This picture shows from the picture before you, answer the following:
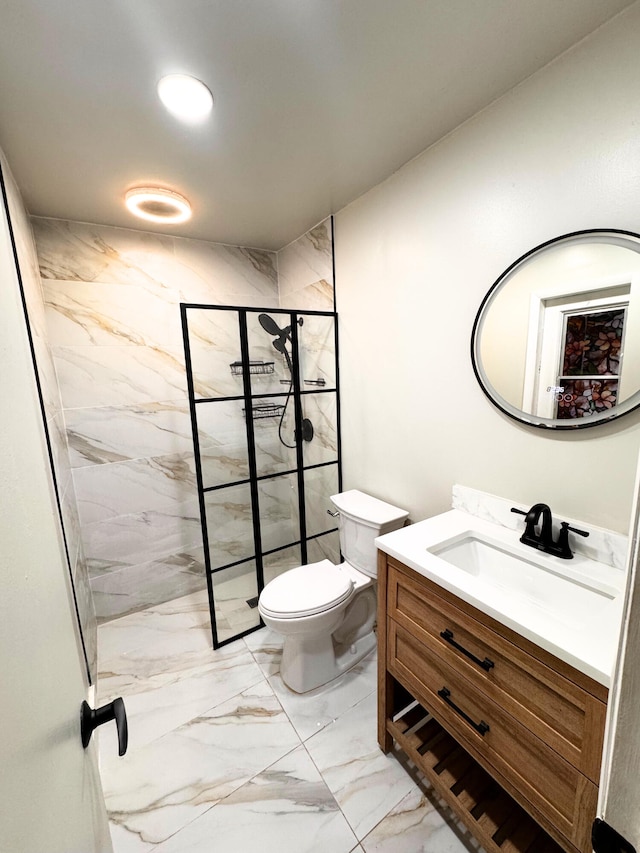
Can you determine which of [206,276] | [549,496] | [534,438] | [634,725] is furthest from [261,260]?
[634,725]

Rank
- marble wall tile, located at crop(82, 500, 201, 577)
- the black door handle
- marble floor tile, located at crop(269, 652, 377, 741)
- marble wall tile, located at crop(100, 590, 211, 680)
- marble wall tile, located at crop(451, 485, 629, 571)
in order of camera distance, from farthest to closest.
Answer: marble wall tile, located at crop(82, 500, 201, 577) → marble wall tile, located at crop(100, 590, 211, 680) → marble floor tile, located at crop(269, 652, 377, 741) → marble wall tile, located at crop(451, 485, 629, 571) → the black door handle

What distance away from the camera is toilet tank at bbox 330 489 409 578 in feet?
5.69

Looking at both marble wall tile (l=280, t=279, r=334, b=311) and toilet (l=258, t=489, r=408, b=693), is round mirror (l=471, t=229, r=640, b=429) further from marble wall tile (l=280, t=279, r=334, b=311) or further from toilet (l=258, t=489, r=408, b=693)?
marble wall tile (l=280, t=279, r=334, b=311)

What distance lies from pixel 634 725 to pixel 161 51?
1.71 m

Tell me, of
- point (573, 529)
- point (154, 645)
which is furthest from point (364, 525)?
point (154, 645)

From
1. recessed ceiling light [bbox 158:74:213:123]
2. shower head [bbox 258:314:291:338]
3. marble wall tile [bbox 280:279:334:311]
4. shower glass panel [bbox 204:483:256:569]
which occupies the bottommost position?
shower glass panel [bbox 204:483:256:569]

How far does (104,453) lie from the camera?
6.93ft

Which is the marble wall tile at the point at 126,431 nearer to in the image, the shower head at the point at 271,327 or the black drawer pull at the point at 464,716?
the shower head at the point at 271,327

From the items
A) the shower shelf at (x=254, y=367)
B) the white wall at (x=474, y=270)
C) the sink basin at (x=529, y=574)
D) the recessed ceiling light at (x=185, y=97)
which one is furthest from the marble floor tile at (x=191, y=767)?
the recessed ceiling light at (x=185, y=97)

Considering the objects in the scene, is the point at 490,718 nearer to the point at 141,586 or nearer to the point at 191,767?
the point at 191,767

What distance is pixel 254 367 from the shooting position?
1.92m

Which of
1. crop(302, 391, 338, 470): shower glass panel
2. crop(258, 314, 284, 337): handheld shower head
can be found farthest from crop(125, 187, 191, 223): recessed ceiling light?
crop(302, 391, 338, 470): shower glass panel

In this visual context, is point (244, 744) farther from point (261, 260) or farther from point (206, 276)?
point (261, 260)

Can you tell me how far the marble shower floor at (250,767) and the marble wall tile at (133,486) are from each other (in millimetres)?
820
